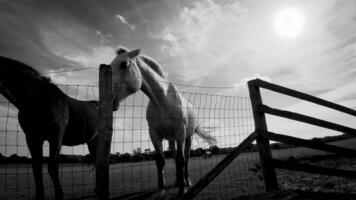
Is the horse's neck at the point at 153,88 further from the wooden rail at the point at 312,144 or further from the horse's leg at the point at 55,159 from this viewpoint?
the wooden rail at the point at 312,144

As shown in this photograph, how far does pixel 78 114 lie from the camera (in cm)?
467

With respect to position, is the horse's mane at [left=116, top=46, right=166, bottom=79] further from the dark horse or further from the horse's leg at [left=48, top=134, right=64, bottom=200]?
the horse's leg at [left=48, top=134, right=64, bottom=200]

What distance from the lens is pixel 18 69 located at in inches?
144

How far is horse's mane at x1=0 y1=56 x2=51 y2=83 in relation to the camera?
355 centimetres

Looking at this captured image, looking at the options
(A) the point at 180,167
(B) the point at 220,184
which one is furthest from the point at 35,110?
(B) the point at 220,184

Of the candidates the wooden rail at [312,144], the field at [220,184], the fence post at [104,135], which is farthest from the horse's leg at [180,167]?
the fence post at [104,135]

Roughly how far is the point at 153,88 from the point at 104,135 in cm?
238

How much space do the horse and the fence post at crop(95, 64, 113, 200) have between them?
151 centimetres

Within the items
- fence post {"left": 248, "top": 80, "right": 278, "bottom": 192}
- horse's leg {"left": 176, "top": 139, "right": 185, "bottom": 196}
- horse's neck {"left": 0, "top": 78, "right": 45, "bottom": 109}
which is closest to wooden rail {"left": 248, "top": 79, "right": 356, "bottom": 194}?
fence post {"left": 248, "top": 80, "right": 278, "bottom": 192}

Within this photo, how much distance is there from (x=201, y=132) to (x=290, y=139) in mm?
5258

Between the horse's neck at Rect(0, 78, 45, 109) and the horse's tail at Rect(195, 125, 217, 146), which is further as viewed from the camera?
the horse's tail at Rect(195, 125, 217, 146)

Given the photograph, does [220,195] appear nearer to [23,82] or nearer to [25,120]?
[25,120]

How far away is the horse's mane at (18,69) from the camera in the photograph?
3.55 metres

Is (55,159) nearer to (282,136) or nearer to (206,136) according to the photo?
(282,136)
